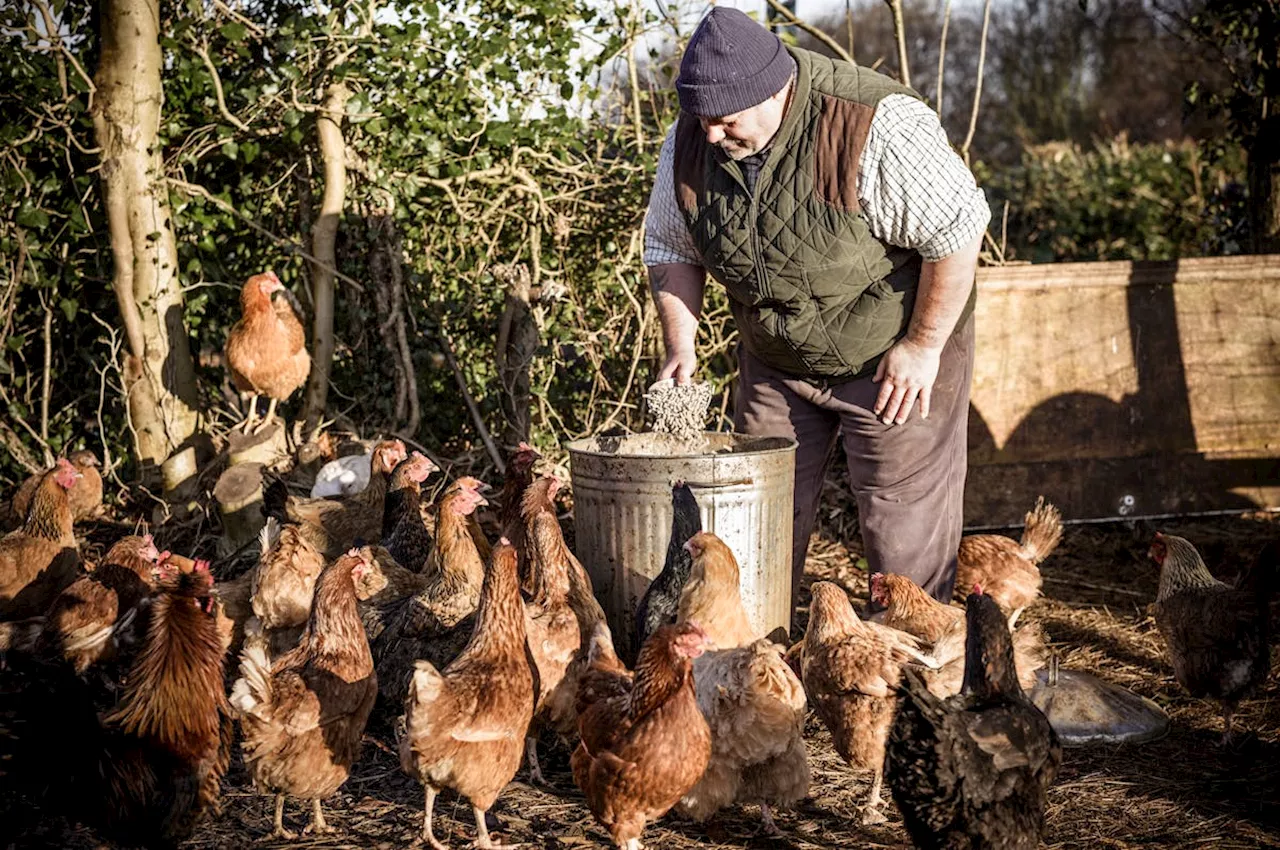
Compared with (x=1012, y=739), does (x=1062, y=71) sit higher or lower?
higher

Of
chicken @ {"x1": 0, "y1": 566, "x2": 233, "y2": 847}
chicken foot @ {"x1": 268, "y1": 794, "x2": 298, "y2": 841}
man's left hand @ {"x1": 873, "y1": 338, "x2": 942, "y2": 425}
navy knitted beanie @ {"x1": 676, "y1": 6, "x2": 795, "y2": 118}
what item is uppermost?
navy knitted beanie @ {"x1": 676, "y1": 6, "x2": 795, "y2": 118}

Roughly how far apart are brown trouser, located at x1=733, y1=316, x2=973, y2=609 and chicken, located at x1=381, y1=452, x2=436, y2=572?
1.74m

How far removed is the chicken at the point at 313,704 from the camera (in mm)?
3562

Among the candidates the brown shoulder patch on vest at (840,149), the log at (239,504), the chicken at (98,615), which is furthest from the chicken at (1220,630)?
the log at (239,504)

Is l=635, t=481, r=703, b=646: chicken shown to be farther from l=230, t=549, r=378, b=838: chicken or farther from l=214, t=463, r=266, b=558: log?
l=214, t=463, r=266, b=558: log

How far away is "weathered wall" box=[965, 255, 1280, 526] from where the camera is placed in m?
6.33

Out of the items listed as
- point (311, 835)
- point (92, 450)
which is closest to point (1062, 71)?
point (92, 450)

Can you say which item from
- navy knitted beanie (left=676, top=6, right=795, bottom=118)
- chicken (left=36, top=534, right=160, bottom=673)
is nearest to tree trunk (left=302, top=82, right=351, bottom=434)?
chicken (left=36, top=534, right=160, bottom=673)

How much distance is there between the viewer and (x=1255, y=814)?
354 cm

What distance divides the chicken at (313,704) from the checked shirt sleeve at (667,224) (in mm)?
1820

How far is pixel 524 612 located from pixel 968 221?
2057 mm

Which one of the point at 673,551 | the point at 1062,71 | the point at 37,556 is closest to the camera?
the point at 673,551

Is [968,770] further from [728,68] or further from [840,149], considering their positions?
[728,68]

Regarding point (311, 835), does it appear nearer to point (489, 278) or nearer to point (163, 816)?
point (163, 816)
